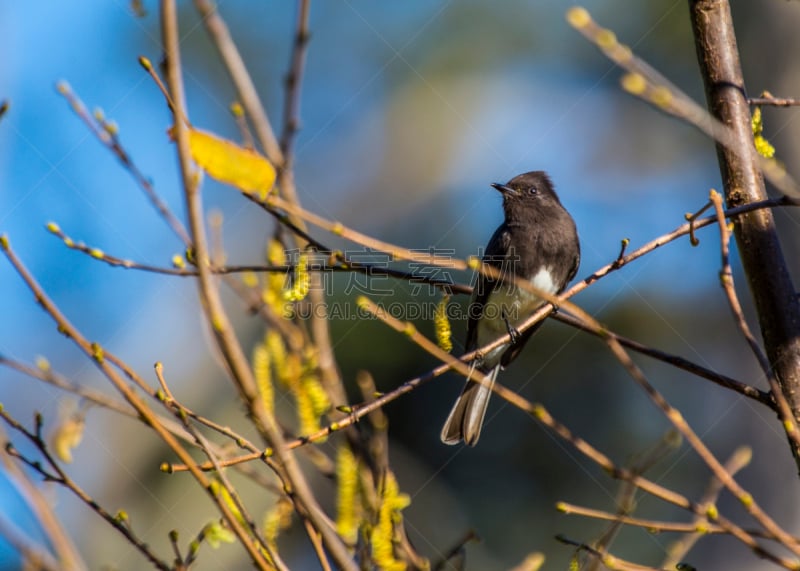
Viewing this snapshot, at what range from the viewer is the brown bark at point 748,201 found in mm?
2053

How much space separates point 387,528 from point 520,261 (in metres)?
2.64

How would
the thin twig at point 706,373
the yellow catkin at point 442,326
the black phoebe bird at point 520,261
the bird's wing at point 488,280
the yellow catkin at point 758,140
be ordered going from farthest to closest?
the bird's wing at point 488,280, the black phoebe bird at point 520,261, the yellow catkin at point 758,140, the yellow catkin at point 442,326, the thin twig at point 706,373

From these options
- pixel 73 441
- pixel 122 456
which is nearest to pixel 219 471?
pixel 73 441

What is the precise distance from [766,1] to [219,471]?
680cm

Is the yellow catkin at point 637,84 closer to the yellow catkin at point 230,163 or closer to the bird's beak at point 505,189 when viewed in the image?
the yellow catkin at point 230,163

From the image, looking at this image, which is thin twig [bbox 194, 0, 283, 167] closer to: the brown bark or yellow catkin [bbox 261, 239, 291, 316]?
yellow catkin [bbox 261, 239, 291, 316]

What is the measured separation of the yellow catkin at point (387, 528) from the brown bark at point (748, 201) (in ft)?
3.45

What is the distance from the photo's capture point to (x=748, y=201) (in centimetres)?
219

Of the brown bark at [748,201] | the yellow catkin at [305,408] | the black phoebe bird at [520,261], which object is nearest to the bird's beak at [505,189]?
the black phoebe bird at [520,261]

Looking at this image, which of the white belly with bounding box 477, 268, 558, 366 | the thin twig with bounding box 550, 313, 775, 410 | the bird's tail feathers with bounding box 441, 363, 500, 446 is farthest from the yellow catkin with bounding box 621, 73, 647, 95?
the white belly with bounding box 477, 268, 558, 366

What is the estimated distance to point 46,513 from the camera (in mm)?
1304

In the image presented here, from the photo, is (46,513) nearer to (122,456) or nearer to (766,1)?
(122,456)

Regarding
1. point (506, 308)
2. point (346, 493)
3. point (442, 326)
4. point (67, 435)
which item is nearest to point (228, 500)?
point (346, 493)

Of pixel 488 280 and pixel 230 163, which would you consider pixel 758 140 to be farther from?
pixel 488 280
